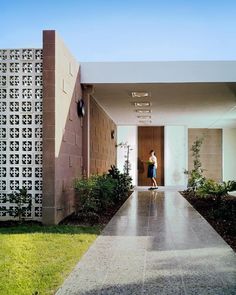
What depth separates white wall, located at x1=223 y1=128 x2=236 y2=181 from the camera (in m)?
20.3

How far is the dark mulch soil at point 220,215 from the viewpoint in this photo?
614 cm

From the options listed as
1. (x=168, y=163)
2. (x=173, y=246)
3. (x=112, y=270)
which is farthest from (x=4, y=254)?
(x=168, y=163)

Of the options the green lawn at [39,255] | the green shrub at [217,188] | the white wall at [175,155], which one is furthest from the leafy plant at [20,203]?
the white wall at [175,155]

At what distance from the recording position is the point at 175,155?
1797 centimetres

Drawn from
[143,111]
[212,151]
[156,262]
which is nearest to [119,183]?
[143,111]

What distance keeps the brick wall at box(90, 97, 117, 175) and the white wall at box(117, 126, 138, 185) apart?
1.77m

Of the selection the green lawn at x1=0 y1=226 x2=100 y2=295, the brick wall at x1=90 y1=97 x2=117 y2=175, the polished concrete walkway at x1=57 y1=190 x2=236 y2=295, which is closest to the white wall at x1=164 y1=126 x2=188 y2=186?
the brick wall at x1=90 y1=97 x2=117 y2=175

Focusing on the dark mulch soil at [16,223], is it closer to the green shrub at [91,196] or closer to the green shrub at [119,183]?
the green shrub at [91,196]

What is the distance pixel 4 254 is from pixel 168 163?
44.7ft

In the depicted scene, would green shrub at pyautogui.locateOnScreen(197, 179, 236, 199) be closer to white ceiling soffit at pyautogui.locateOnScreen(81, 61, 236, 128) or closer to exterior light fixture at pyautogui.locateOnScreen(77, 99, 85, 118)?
white ceiling soffit at pyautogui.locateOnScreen(81, 61, 236, 128)

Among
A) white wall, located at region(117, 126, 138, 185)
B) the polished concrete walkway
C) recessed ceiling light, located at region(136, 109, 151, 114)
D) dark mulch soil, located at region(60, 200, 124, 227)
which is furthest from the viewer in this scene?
white wall, located at region(117, 126, 138, 185)

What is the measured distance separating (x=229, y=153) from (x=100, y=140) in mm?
Result: 9709

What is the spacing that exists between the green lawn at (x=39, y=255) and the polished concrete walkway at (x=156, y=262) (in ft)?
0.49

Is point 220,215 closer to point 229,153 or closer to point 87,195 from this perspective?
point 87,195
